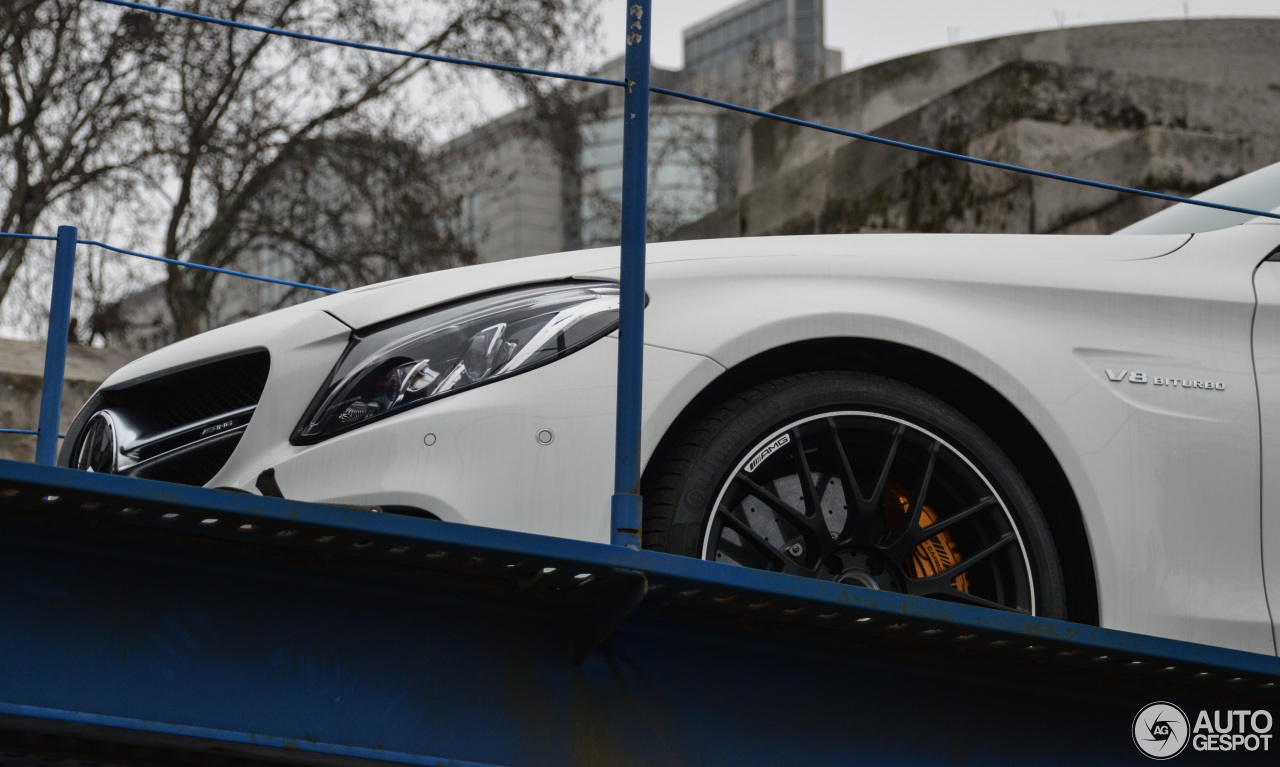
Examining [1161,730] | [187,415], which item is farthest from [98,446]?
[1161,730]

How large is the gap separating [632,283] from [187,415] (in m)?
1.12

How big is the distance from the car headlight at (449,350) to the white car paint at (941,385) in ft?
0.12

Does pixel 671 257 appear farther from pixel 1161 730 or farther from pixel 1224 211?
pixel 1224 211

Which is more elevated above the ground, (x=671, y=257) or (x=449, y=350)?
(x=671, y=257)

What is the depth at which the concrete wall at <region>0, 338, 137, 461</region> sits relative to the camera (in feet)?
23.5

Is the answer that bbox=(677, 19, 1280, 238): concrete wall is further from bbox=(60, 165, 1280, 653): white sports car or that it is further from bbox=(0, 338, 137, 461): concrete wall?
bbox=(0, 338, 137, 461): concrete wall

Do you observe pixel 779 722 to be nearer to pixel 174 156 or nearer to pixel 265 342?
pixel 265 342

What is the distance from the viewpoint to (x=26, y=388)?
7223mm

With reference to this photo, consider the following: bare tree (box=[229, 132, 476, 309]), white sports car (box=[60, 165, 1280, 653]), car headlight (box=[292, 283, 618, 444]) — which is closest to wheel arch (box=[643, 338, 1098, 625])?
white sports car (box=[60, 165, 1280, 653])

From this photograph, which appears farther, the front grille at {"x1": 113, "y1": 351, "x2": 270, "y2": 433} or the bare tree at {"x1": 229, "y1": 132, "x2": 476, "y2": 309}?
the bare tree at {"x1": 229, "y1": 132, "x2": 476, "y2": 309}

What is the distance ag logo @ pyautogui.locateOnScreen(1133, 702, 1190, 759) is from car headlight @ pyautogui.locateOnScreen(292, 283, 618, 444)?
1.30 m

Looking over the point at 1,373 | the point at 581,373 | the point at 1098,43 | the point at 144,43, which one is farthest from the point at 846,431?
the point at 144,43

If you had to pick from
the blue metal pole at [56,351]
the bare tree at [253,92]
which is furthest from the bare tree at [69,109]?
the blue metal pole at [56,351]

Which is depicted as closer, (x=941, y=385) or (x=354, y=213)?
(x=941, y=385)
